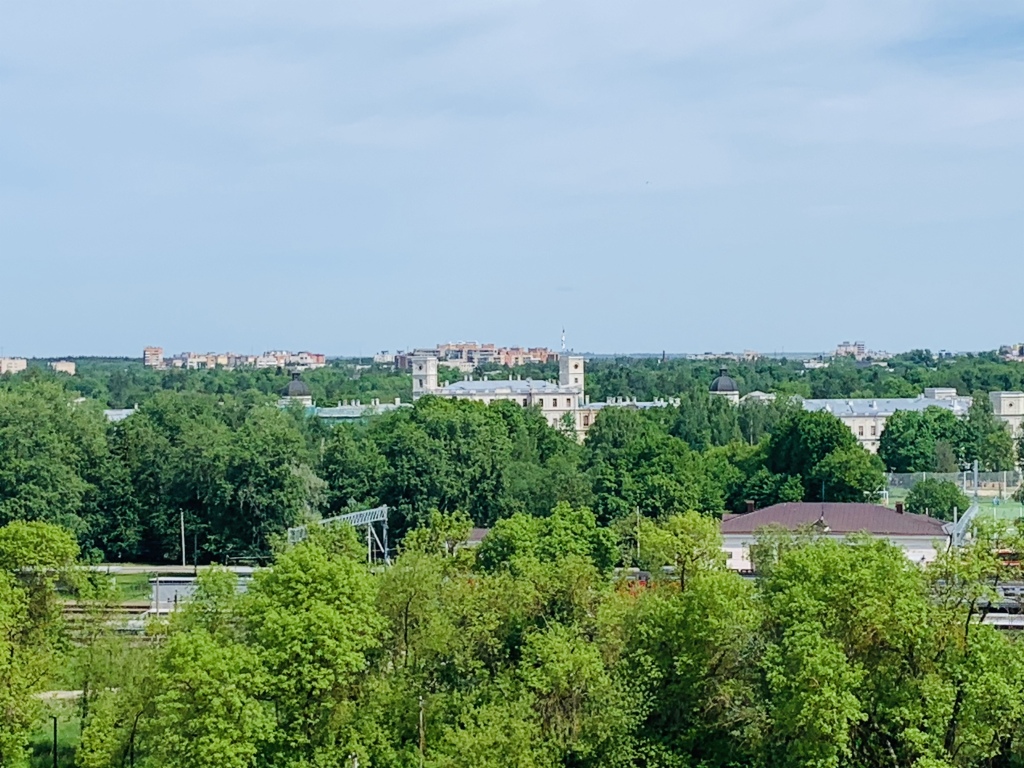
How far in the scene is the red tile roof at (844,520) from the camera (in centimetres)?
4356

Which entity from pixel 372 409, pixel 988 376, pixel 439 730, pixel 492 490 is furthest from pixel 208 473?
pixel 988 376

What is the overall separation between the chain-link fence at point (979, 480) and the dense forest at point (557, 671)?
4406 centimetres

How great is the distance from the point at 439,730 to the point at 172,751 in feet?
13.6

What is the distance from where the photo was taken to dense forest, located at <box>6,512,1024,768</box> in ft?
64.3

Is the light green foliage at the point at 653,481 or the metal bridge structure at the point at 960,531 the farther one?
the light green foliage at the point at 653,481

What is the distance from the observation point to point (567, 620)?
2422 centimetres

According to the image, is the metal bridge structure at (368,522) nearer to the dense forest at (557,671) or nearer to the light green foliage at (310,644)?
the dense forest at (557,671)

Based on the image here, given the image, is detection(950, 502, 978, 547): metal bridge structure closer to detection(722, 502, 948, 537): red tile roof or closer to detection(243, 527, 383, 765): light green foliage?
detection(722, 502, 948, 537): red tile roof

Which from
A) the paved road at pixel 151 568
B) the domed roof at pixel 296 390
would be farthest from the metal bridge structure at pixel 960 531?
the domed roof at pixel 296 390

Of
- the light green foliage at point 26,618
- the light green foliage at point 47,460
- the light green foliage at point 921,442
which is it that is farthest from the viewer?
the light green foliage at point 921,442

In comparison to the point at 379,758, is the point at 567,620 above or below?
above

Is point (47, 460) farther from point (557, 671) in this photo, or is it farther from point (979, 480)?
point (979, 480)

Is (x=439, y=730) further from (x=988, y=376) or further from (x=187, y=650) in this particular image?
(x=988, y=376)

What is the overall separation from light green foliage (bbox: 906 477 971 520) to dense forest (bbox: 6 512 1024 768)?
30.2 metres
